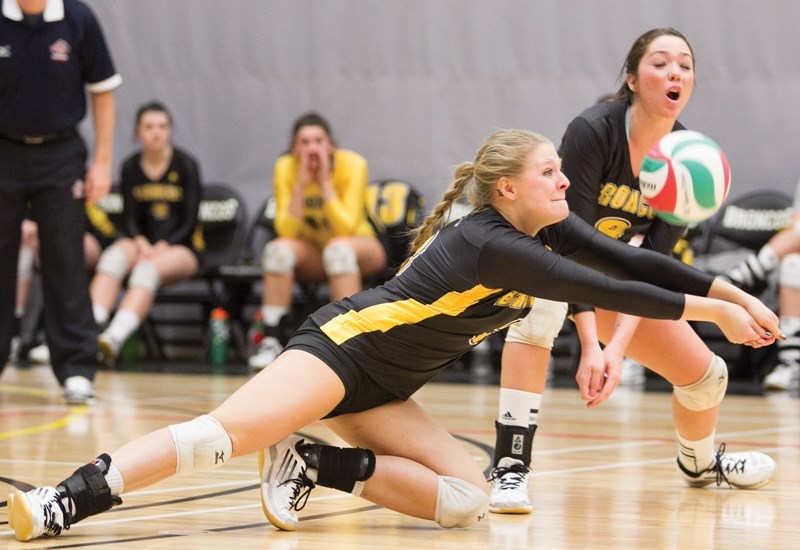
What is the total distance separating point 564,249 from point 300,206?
192 inches

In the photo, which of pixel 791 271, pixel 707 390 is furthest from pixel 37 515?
pixel 791 271

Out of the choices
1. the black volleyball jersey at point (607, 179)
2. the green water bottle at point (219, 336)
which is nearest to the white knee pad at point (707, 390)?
the black volleyball jersey at point (607, 179)

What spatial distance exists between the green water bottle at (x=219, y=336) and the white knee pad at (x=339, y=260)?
114 centimetres

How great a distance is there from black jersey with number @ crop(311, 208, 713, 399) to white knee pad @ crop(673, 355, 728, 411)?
2.44ft

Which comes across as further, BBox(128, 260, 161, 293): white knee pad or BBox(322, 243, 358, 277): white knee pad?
BBox(128, 260, 161, 293): white knee pad

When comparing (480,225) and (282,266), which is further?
(282,266)

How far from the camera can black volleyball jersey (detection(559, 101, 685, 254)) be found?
365 centimetres

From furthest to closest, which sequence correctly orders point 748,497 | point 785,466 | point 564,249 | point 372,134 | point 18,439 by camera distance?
point 372,134 < point 18,439 < point 785,466 < point 748,497 < point 564,249

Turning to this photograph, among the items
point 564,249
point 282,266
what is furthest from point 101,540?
point 282,266

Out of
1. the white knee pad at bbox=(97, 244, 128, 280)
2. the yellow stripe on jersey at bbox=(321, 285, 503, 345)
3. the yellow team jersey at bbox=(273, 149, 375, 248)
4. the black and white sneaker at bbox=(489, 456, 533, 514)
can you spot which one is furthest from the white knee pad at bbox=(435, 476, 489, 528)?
the white knee pad at bbox=(97, 244, 128, 280)

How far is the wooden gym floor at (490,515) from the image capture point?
3.05 m

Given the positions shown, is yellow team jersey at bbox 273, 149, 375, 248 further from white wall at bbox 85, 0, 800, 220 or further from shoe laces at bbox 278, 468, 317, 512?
shoe laces at bbox 278, 468, 317, 512

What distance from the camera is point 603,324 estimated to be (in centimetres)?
392

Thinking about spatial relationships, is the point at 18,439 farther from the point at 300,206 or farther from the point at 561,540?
the point at 300,206
